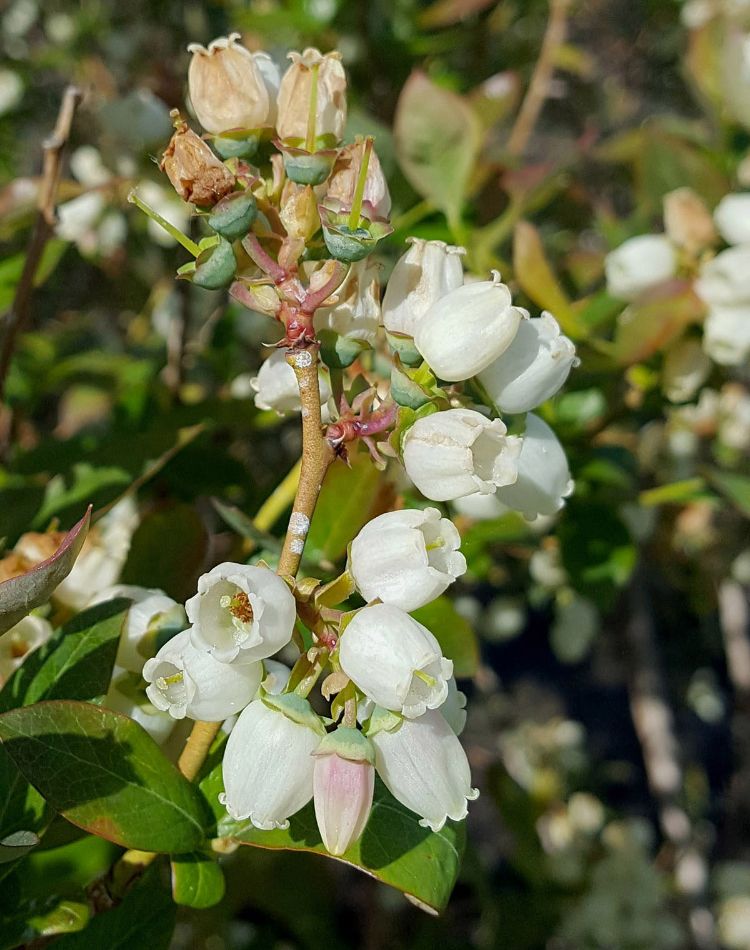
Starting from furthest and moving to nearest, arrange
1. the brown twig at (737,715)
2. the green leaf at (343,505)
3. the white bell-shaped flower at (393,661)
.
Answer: the brown twig at (737,715) < the green leaf at (343,505) < the white bell-shaped flower at (393,661)

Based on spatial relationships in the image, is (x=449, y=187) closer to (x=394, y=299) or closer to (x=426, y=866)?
(x=394, y=299)

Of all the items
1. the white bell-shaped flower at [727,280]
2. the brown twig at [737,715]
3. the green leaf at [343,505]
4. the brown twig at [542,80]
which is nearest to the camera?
the green leaf at [343,505]

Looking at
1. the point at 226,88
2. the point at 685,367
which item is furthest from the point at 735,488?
the point at 226,88

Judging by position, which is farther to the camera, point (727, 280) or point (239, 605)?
point (727, 280)

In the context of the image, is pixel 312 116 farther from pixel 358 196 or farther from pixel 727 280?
pixel 727 280

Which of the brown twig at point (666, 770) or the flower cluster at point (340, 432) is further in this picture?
the brown twig at point (666, 770)

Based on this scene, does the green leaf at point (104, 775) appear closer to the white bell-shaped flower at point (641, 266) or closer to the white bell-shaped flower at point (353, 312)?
the white bell-shaped flower at point (353, 312)

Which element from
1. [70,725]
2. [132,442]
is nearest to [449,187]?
[132,442]

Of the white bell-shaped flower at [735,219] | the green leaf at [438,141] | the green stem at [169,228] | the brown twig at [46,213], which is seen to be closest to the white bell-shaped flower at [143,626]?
the green stem at [169,228]
